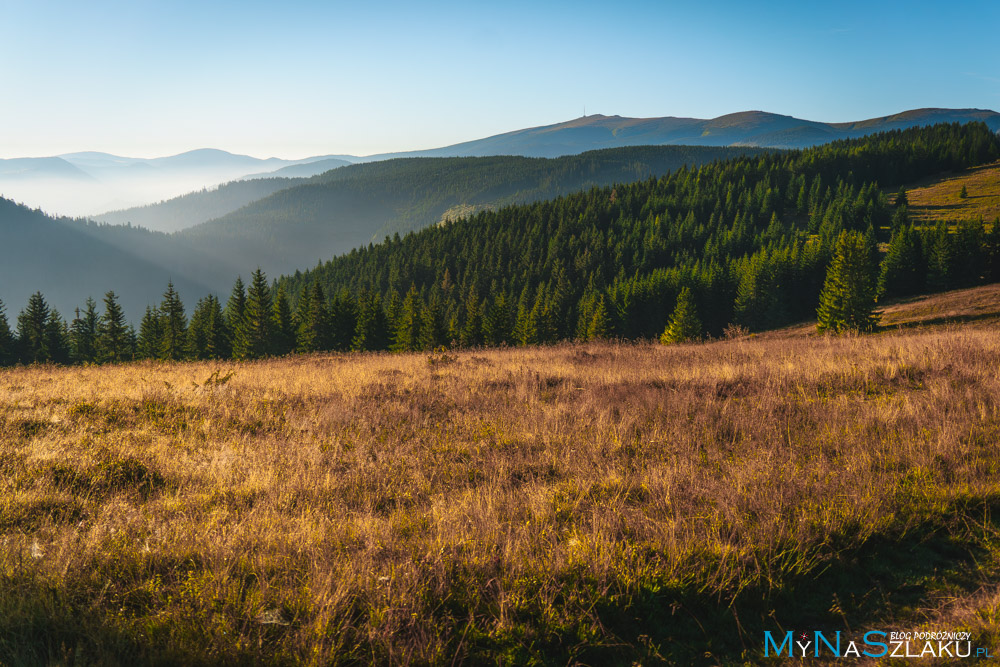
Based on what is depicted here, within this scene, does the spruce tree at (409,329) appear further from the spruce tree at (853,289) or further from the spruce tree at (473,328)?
the spruce tree at (853,289)

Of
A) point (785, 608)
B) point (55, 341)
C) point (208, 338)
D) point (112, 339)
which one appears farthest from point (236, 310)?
point (785, 608)

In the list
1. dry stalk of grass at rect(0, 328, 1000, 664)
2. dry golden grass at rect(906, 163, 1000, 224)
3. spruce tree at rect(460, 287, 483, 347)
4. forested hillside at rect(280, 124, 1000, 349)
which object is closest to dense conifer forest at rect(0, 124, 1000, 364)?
spruce tree at rect(460, 287, 483, 347)

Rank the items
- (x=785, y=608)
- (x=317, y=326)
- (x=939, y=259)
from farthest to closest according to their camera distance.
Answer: (x=939, y=259) < (x=317, y=326) < (x=785, y=608)

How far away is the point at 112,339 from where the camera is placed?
67250 millimetres

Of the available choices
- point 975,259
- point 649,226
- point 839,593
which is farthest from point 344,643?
point 649,226

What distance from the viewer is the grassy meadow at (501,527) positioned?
2.93 metres

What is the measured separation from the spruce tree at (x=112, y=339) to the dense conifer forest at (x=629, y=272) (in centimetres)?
22

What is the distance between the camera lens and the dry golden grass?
109m

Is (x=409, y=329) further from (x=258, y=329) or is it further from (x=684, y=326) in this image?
(x=684, y=326)

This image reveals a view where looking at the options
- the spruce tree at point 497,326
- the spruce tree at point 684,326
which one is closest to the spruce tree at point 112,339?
the spruce tree at point 497,326

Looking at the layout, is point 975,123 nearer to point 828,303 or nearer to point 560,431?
point 828,303

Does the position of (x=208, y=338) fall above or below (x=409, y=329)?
below

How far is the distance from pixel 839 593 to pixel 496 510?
8.91 feet

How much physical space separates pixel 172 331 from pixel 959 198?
185 m
